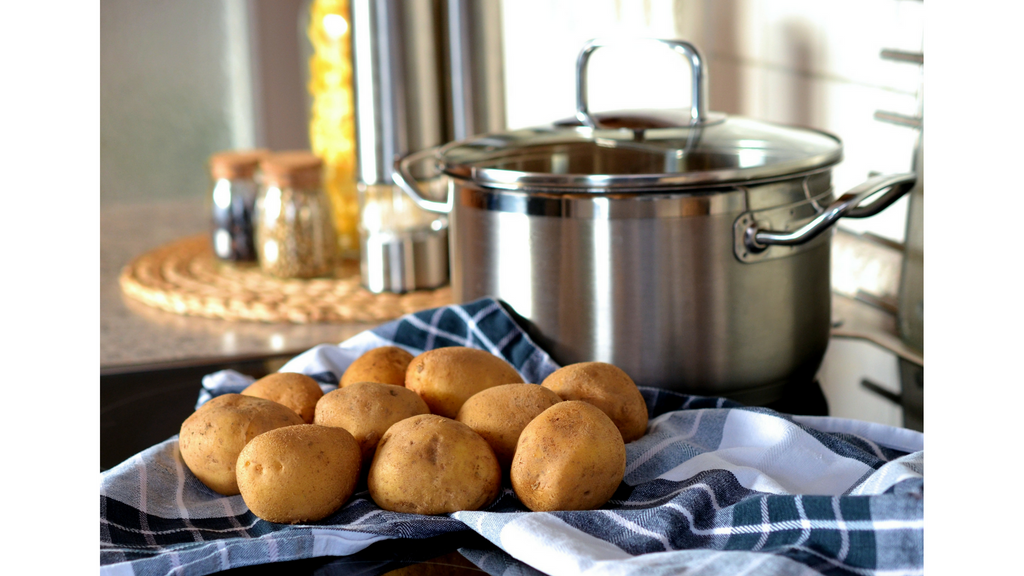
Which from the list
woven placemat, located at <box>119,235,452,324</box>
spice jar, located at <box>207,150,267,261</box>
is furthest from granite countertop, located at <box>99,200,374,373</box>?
spice jar, located at <box>207,150,267,261</box>

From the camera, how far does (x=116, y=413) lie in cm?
66

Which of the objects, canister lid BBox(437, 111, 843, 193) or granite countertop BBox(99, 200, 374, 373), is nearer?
canister lid BBox(437, 111, 843, 193)

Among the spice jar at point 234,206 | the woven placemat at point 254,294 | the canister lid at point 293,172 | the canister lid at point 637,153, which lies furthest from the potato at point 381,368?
the spice jar at point 234,206

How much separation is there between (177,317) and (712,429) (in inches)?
24.9

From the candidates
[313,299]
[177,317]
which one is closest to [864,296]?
[313,299]

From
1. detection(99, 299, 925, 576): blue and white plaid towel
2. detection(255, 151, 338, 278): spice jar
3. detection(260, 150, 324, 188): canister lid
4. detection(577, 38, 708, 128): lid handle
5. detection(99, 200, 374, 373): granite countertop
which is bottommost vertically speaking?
detection(99, 200, 374, 373): granite countertop

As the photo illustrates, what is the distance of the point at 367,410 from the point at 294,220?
2.04 feet

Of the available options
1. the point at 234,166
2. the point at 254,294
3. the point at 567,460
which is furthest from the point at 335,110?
the point at 567,460

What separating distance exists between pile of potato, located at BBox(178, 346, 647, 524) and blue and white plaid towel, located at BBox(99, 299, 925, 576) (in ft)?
0.04

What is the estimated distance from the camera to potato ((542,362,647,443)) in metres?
0.51

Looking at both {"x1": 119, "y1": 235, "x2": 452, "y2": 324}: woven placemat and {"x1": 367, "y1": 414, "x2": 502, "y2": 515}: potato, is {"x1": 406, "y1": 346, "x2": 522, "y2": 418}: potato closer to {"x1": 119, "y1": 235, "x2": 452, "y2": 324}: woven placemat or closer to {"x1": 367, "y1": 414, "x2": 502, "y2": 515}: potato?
{"x1": 367, "y1": 414, "x2": 502, "y2": 515}: potato

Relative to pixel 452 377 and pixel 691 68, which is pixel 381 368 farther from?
pixel 691 68
